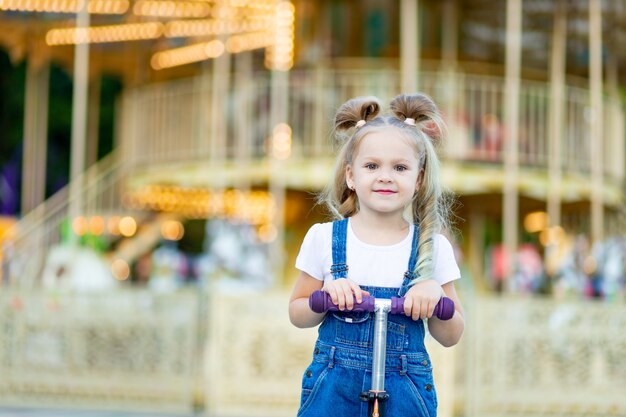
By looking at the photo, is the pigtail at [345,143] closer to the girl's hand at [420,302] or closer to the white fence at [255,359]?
the girl's hand at [420,302]

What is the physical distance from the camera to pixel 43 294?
14.3 metres

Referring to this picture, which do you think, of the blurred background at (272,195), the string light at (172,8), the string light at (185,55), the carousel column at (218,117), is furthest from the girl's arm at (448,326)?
the string light at (185,55)

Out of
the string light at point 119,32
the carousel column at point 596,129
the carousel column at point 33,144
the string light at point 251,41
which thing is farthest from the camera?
the carousel column at point 33,144

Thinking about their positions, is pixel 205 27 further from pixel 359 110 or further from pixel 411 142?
pixel 411 142

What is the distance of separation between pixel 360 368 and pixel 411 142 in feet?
2.58

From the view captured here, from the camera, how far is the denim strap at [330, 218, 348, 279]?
173 inches

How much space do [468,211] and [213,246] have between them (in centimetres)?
563

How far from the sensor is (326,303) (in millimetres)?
4227

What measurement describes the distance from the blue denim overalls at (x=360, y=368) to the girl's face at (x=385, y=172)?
0.19 m

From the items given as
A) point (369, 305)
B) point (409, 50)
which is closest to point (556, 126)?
point (409, 50)

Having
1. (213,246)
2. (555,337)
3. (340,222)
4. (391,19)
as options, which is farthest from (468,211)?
(340,222)

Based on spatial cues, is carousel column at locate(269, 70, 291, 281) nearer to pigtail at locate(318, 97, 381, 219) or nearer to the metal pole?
the metal pole

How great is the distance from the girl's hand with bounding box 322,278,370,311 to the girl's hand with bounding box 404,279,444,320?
153 mm

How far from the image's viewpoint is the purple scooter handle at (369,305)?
13.8ft
